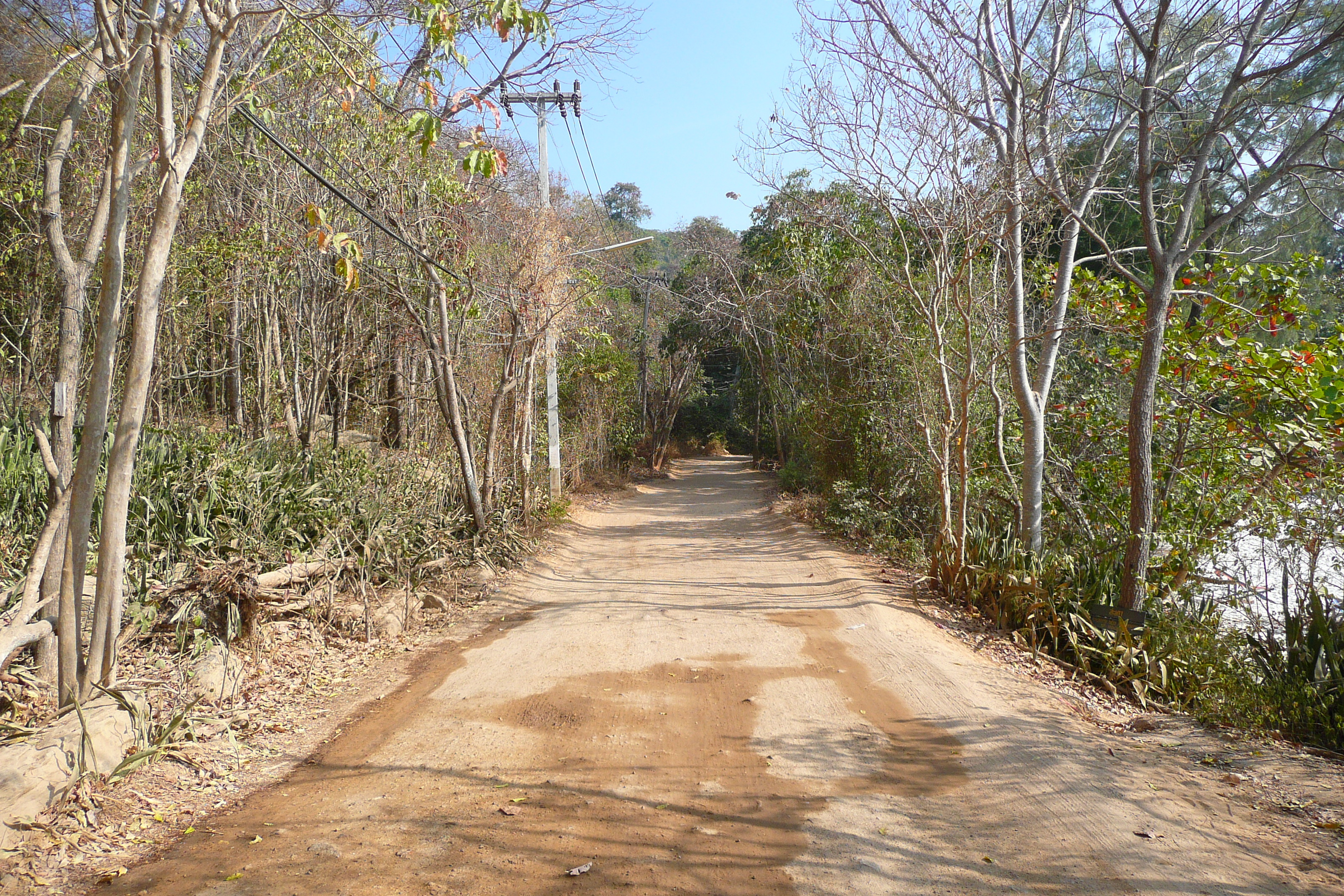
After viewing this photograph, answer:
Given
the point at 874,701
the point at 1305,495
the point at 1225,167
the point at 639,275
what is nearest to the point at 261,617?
the point at 874,701

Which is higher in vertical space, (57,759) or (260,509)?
(260,509)

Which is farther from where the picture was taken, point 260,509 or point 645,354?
point 645,354

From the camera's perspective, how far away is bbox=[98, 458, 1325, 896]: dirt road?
138 inches

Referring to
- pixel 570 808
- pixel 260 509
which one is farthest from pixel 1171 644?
pixel 260 509

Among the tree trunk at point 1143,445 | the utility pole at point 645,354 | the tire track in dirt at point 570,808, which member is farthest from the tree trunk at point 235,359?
the utility pole at point 645,354

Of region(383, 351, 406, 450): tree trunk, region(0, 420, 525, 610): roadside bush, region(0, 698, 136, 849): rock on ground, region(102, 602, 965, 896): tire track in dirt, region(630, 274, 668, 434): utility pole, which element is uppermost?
region(630, 274, 668, 434): utility pole

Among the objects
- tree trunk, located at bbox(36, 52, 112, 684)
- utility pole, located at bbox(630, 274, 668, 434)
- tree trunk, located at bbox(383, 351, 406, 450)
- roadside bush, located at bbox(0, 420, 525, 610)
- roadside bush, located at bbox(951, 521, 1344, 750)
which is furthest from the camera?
utility pole, located at bbox(630, 274, 668, 434)

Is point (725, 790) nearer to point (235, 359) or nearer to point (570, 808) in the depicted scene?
point (570, 808)

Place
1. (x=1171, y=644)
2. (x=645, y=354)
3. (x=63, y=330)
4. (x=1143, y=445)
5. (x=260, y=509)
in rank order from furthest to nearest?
(x=645, y=354), (x=260, y=509), (x=1143, y=445), (x=1171, y=644), (x=63, y=330)

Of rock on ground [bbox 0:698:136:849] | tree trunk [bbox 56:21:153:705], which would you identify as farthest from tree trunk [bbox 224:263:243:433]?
rock on ground [bbox 0:698:136:849]

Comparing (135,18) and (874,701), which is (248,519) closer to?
(135,18)

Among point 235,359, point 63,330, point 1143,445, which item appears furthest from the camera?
point 235,359

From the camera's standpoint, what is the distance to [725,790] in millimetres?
4312

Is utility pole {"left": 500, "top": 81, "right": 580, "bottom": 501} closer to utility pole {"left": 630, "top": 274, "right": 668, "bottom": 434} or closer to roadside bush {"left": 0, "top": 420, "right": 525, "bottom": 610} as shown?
roadside bush {"left": 0, "top": 420, "right": 525, "bottom": 610}
